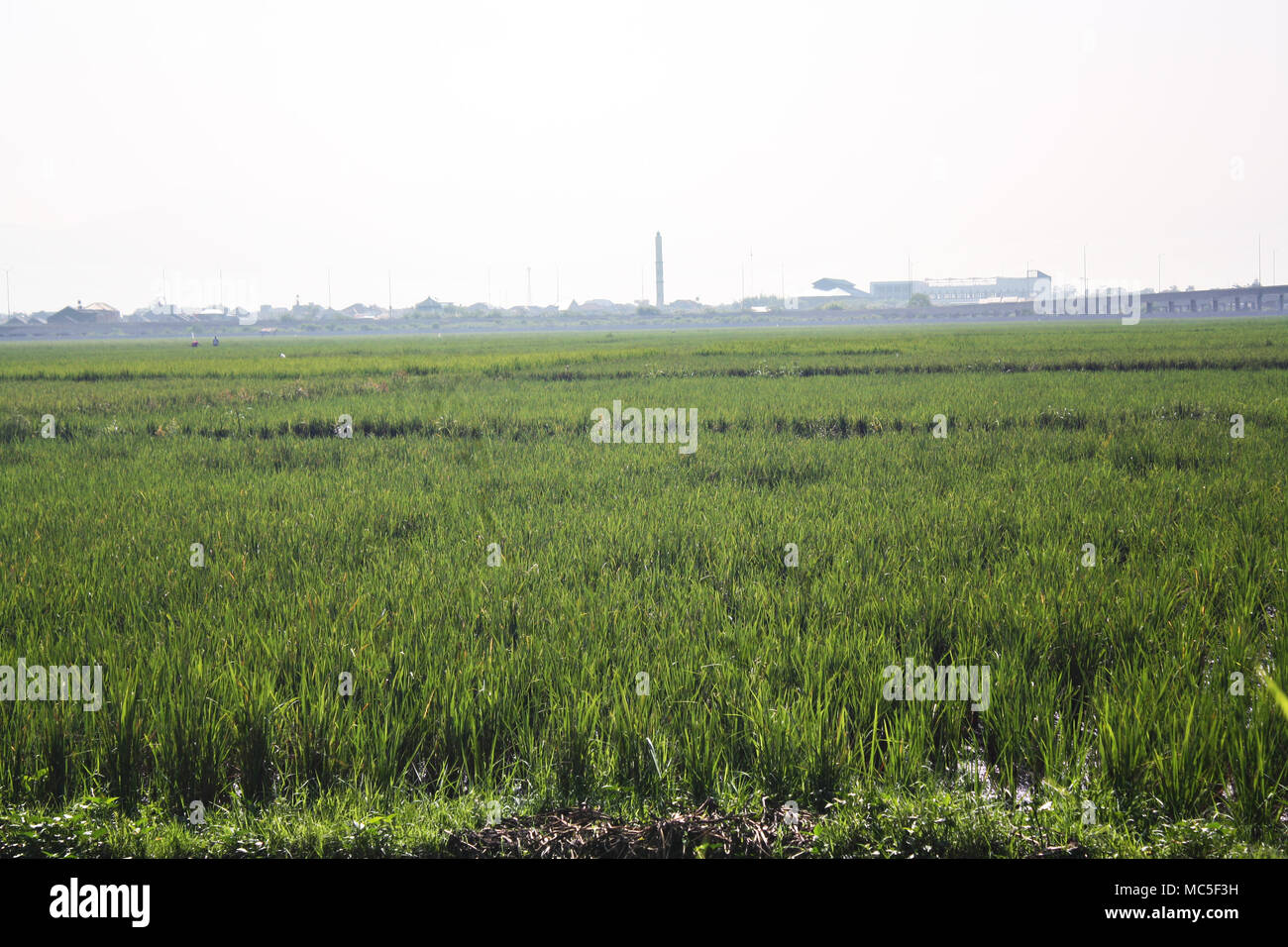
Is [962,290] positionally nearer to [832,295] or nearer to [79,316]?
[832,295]

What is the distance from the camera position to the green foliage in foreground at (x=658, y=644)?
257 cm

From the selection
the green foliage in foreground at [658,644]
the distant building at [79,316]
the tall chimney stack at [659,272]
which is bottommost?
the green foliage in foreground at [658,644]

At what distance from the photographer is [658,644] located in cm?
364

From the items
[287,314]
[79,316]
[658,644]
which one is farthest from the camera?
[287,314]

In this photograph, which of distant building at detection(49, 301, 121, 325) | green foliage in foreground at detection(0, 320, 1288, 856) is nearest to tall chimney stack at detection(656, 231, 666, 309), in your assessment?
distant building at detection(49, 301, 121, 325)

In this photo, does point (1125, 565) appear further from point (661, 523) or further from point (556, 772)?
point (556, 772)

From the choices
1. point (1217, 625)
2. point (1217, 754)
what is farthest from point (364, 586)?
point (1217, 625)

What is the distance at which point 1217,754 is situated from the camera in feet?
8.75

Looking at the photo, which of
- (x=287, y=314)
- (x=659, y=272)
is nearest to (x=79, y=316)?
(x=287, y=314)

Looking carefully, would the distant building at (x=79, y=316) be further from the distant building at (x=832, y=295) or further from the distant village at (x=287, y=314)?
the distant building at (x=832, y=295)

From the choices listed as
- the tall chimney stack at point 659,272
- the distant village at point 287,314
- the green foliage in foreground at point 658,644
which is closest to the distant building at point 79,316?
the distant village at point 287,314

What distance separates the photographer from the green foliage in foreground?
2570 mm

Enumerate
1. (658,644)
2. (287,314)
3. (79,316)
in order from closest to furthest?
(658,644)
(79,316)
(287,314)

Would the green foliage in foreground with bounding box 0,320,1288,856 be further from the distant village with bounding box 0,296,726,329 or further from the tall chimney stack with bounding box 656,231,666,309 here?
the tall chimney stack with bounding box 656,231,666,309
